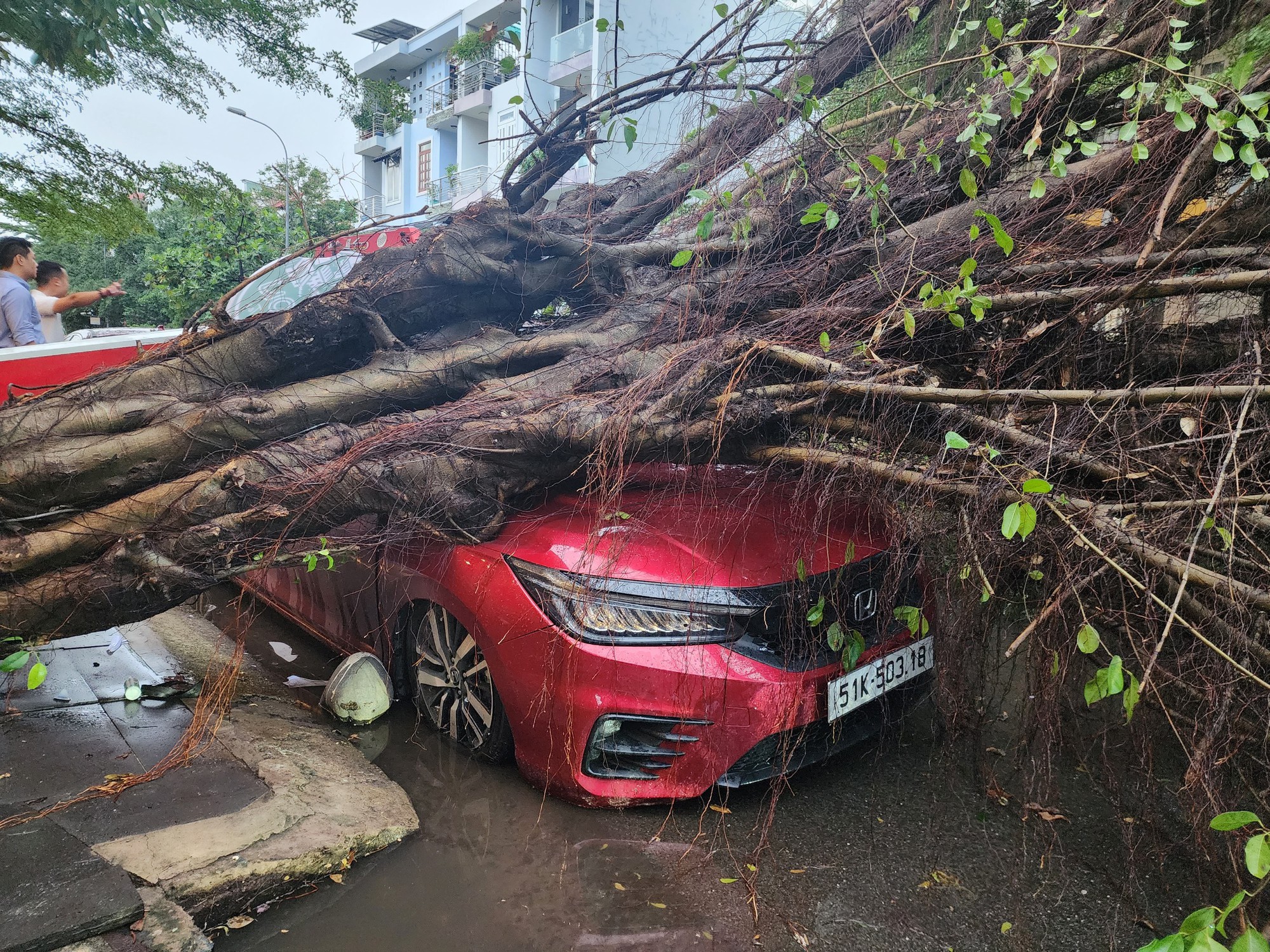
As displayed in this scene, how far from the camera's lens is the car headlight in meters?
2.81

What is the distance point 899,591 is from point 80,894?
9.55 feet

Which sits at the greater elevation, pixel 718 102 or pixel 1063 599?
pixel 718 102

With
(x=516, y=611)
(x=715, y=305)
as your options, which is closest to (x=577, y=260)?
(x=715, y=305)

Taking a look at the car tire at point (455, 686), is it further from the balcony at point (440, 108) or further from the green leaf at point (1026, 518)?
the balcony at point (440, 108)

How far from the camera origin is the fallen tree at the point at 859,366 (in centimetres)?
212

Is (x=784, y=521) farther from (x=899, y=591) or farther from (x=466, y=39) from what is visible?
(x=466, y=39)

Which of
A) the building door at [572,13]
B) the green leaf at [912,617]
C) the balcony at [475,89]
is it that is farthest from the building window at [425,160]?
the green leaf at [912,617]

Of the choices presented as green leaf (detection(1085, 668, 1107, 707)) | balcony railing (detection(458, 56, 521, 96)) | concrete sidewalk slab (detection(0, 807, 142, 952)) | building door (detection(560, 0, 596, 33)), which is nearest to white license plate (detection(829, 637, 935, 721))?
green leaf (detection(1085, 668, 1107, 707))

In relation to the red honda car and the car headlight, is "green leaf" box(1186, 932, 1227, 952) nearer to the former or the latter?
the red honda car

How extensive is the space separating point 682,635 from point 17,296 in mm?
5836

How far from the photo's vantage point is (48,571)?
335cm

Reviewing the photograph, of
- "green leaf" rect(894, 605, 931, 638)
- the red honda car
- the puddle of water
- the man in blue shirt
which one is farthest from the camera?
the man in blue shirt

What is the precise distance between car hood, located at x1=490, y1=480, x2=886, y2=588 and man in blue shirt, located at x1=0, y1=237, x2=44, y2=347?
4.85 m

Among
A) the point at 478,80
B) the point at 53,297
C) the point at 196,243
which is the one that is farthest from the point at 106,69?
the point at 478,80
